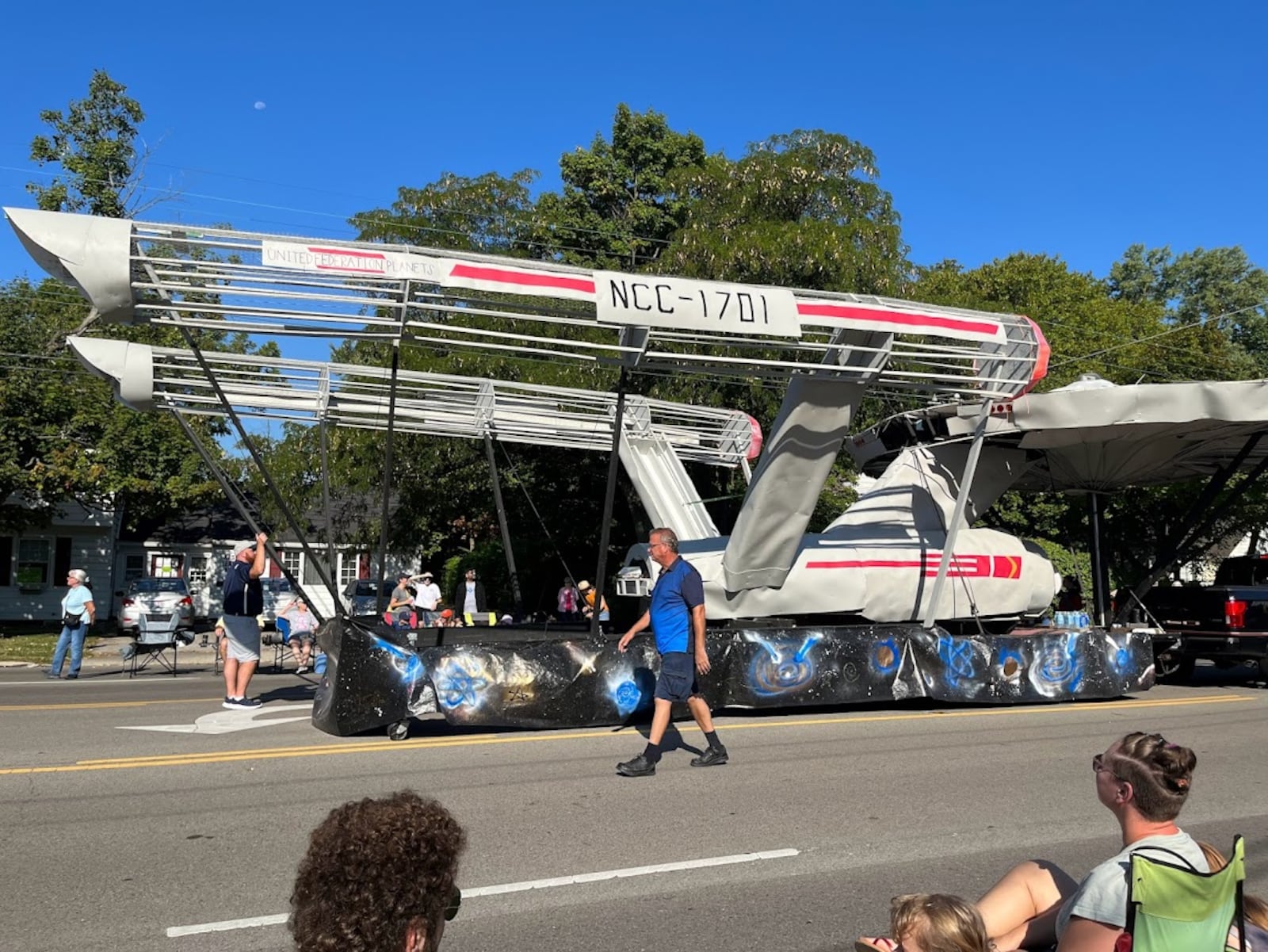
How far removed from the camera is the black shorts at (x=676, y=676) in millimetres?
8750

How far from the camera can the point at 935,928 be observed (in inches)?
122

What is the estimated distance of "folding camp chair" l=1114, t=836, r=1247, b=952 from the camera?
3.04 meters

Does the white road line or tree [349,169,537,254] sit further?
tree [349,169,537,254]

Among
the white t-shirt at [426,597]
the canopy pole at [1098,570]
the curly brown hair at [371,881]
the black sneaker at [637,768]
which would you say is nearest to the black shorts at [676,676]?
the black sneaker at [637,768]

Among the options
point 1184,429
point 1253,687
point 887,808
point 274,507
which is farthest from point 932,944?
point 274,507

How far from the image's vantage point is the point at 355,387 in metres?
13.2

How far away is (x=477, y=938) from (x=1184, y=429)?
38.1ft

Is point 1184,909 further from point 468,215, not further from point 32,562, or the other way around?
point 32,562

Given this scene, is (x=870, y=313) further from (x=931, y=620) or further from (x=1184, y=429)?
(x=1184, y=429)

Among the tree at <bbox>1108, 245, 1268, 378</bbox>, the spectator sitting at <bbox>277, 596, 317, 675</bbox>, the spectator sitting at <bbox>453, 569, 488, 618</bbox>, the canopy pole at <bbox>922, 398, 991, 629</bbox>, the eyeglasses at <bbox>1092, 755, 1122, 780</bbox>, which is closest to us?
the eyeglasses at <bbox>1092, 755, 1122, 780</bbox>

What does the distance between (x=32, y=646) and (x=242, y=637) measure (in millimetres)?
15352

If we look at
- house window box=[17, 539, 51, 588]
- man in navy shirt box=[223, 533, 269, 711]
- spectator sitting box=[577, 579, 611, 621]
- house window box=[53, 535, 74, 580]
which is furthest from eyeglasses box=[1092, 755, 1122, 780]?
house window box=[53, 535, 74, 580]

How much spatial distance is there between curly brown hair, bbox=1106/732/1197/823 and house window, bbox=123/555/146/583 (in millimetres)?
34915

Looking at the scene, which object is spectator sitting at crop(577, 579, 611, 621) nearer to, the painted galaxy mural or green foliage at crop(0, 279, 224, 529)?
the painted galaxy mural
